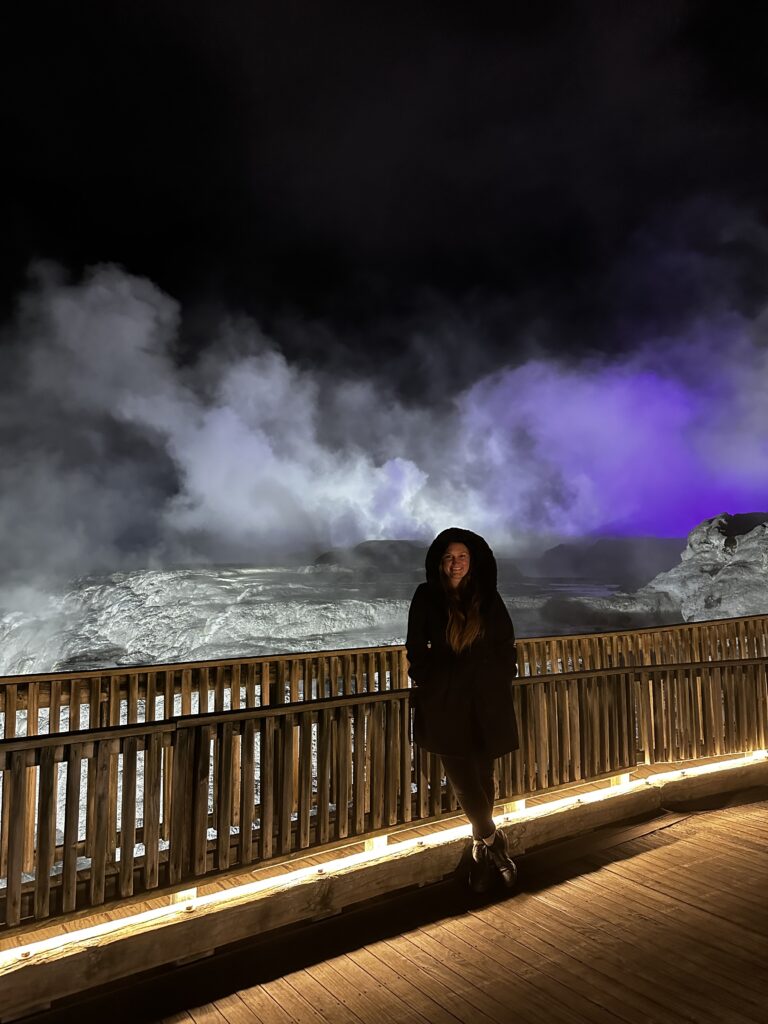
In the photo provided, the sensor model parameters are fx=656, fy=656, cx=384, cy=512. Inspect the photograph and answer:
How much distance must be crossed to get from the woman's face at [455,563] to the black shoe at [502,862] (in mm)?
1302

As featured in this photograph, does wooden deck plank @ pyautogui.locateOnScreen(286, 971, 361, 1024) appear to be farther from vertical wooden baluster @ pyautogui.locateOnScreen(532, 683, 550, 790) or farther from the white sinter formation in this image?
the white sinter formation

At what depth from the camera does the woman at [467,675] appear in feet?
9.68

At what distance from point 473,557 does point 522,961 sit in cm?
163

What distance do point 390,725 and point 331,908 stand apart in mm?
870

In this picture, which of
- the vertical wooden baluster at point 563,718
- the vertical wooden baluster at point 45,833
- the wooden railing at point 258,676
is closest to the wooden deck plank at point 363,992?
the vertical wooden baluster at point 45,833

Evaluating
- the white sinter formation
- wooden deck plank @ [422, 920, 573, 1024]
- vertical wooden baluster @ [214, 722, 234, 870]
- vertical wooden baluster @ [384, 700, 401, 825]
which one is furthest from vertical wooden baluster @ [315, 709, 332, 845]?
the white sinter formation

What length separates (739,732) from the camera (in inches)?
191

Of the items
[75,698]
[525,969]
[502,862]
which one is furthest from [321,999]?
[75,698]

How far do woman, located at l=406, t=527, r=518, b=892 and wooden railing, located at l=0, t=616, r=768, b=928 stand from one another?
0.42 m

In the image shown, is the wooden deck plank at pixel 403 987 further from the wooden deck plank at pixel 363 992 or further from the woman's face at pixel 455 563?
the woman's face at pixel 455 563

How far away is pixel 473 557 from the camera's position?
310cm

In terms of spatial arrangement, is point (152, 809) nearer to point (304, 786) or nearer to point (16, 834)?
point (16, 834)

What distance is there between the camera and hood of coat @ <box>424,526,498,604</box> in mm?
3082

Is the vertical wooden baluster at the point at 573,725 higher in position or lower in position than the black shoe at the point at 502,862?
higher
